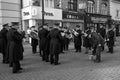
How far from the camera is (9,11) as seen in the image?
54.2ft

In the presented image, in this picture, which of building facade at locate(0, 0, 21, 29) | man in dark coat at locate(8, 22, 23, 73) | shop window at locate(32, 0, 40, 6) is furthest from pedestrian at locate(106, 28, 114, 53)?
building facade at locate(0, 0, 21, 29)

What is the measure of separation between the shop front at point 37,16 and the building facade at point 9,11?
2.43ft

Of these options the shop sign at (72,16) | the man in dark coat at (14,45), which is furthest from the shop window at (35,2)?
the man in dark coat at (14,45)

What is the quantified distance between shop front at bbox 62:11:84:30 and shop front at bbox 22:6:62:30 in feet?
3.58

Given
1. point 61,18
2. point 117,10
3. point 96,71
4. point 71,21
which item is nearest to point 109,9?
point 117,10

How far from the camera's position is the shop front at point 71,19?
1990 centimetres

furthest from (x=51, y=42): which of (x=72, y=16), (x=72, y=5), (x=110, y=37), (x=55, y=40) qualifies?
(x=72, y=5)

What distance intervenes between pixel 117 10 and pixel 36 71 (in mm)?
25140

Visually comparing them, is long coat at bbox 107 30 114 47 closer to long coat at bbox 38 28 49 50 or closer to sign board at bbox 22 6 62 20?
long coat at bbox 38 28 49 50

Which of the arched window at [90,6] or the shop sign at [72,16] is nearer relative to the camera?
the shop sign at [72,16]

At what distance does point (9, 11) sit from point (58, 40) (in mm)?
10662

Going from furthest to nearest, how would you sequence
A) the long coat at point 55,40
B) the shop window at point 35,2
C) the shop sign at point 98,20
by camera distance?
the shop sign at point 98,20 → the shop window at point 35,2 → the long coat at point 55,40

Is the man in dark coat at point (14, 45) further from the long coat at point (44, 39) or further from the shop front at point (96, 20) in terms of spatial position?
the shop front at point (96, 20)

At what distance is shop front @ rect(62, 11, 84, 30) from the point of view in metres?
19.9
